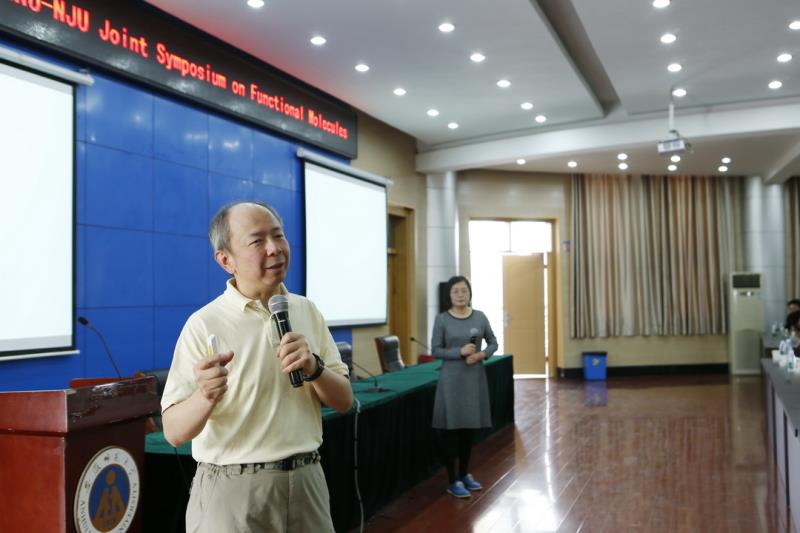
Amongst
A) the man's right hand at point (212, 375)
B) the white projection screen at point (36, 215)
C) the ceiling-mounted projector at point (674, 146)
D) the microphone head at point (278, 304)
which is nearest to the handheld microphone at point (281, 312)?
the microphone head at point (278, 304)

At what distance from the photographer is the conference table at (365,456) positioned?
118 inches

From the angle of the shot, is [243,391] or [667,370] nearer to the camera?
[243,391]

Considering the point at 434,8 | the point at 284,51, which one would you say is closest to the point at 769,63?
the point at 434,8

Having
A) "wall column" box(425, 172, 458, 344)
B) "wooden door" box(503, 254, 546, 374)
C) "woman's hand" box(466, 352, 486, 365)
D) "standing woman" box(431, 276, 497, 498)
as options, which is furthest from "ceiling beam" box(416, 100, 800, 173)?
"woman's hand" box(466, 352, 486, 365)

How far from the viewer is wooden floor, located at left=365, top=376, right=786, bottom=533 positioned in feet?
14.1

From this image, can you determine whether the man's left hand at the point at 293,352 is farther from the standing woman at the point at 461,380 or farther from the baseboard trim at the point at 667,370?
the baseboard trim at the point at 667,370

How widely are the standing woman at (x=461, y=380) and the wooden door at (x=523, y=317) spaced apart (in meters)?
7.60

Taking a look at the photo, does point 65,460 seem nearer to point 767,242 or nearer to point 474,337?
point 474,337

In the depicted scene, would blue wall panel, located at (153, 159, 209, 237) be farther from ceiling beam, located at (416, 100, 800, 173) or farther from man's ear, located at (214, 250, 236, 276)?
ceiling beam, located at (416, 100, 800, 173)

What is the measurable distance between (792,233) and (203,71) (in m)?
11.0

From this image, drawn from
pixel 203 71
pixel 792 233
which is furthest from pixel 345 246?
pixel 792 233

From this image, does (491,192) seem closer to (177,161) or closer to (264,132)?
(264,132)

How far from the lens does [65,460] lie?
229 centimetres

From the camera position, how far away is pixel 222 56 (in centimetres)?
636
